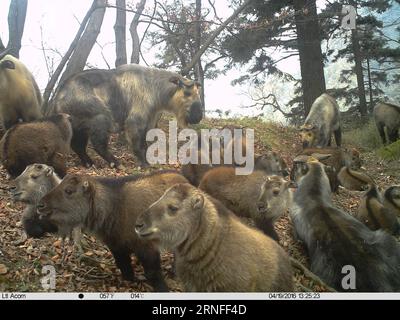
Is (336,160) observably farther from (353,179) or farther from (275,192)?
(275,192)

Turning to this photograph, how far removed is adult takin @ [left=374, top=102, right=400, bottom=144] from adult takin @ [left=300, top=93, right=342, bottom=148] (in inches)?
11.9

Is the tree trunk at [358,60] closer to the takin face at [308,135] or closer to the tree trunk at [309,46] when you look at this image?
the tree trunk at [309,46]

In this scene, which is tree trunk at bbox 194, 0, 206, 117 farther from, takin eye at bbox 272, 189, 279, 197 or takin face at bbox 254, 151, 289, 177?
takin eye at bbox 272, 189, 279, 197

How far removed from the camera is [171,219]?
7.33 feet

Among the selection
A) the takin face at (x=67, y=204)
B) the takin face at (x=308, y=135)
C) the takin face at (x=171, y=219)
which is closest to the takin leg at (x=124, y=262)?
the takin face at (x=67, y=204)

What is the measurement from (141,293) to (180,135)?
147cm

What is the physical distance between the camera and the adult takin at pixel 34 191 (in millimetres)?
2566

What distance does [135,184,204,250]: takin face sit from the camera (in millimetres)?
2205

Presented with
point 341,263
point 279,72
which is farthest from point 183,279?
A: point 279,72

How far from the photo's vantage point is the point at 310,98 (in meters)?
3.77

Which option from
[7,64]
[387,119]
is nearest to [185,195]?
[387,119]

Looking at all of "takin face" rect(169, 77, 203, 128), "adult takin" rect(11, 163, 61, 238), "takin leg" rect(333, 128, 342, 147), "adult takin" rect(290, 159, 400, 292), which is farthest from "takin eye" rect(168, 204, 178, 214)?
"takin leg" rect(333, 128, 342, 147)

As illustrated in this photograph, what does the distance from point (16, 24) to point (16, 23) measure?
1 cm
